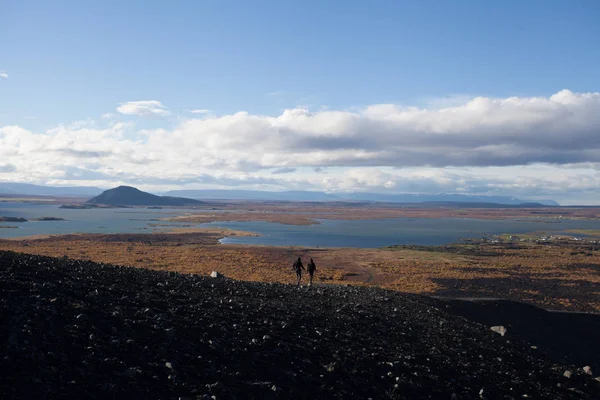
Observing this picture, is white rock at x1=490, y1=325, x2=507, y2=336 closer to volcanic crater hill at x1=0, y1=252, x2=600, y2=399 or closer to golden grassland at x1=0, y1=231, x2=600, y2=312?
volcanic crater hill at x1=0, y1=252, x2=600, y2=399

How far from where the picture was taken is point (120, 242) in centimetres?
8856

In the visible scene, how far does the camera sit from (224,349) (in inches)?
507

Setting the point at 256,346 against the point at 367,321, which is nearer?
the point at 256,346

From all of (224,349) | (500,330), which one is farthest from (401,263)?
(224,349)

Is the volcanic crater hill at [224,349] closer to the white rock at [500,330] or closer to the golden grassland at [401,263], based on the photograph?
the white rock at [500,330]

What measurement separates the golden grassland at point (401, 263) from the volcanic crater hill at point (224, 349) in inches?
1051

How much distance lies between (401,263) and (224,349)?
59083 millimetres

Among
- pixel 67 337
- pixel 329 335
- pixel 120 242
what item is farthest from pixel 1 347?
pixel 120 242

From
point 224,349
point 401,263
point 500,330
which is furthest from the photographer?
point 401,263

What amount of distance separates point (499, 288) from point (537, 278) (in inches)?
431

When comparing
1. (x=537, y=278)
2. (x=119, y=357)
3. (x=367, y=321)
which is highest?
(x=119, y=357)

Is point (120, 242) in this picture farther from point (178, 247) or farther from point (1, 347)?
point (1, 347)

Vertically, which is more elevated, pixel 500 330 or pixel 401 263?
pixel 500 330

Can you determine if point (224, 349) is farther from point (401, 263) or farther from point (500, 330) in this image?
point (401, 263)
